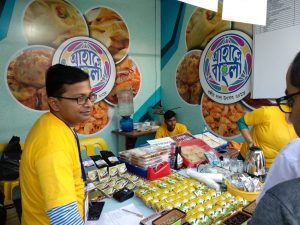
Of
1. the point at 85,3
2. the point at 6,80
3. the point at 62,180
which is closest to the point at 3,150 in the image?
the point at 6,80

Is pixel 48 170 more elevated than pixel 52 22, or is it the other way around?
pixel 52 22

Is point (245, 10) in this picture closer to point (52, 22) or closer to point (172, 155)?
point (172, 155)

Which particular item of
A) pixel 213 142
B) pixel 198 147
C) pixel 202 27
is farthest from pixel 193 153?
pixel 202 27

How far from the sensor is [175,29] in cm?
393

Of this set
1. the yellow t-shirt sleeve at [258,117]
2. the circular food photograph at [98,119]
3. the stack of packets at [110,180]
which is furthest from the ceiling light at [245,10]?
the circular food photograph at [98,119]

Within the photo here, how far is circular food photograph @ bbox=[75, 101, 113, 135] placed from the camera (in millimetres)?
3570

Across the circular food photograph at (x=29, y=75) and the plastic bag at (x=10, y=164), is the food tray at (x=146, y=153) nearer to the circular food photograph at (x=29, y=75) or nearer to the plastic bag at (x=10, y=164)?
the plastic bag at (x=10, y=164)

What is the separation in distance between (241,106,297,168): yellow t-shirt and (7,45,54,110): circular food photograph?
8.67 feet

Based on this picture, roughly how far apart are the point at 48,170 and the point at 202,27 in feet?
10.5

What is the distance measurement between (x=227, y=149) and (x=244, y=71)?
113cm

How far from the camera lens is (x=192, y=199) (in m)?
1.31

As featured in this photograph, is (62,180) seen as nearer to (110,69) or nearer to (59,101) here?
(59,101)

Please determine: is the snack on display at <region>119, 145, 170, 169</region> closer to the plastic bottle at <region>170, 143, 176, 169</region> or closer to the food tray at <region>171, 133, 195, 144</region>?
the plastic bottle at <region>170, 143, 176, 169</region>

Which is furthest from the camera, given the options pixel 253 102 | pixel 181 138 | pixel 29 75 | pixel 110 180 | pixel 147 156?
pixel 29 75
